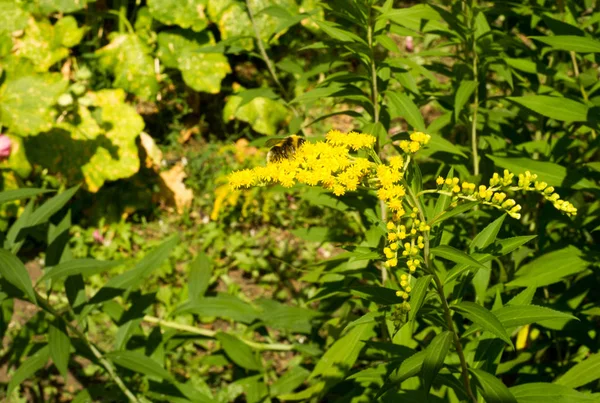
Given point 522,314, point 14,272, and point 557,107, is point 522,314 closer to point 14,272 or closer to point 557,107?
point 557,107

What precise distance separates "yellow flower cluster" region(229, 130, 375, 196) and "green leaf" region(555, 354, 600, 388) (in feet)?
3.38

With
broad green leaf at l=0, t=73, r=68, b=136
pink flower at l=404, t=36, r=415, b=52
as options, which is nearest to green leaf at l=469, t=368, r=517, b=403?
broad green leaf at l=0, t=73, r=68, b=136

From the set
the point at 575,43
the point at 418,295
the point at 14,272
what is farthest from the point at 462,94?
the point at 14,272

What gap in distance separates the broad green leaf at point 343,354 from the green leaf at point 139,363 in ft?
1.86

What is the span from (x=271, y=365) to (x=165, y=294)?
82 centimetres

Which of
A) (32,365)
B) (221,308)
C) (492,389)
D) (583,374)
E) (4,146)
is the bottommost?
(221,308)

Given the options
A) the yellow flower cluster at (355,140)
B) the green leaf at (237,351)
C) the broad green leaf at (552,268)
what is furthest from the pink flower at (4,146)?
the broad green leaf at (552,268)

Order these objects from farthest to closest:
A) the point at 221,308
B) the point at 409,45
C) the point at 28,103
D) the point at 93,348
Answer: the point at 409,45 → the point at 28,103 → the point at 221,308 → the point at 93,348

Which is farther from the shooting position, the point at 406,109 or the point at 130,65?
the point at 130,65

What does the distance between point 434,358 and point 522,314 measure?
286 millimetres

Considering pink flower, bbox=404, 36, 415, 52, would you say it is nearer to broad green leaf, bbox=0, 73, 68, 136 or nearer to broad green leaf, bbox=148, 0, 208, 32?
broad green leaf, bbox=148, 0, 208, 32

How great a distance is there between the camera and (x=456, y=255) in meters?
1.59

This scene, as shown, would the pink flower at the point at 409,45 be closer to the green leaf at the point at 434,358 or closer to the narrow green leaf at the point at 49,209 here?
the narrow green leaf at the point at 49,209

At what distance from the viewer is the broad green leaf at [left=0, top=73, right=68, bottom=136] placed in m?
3.93
